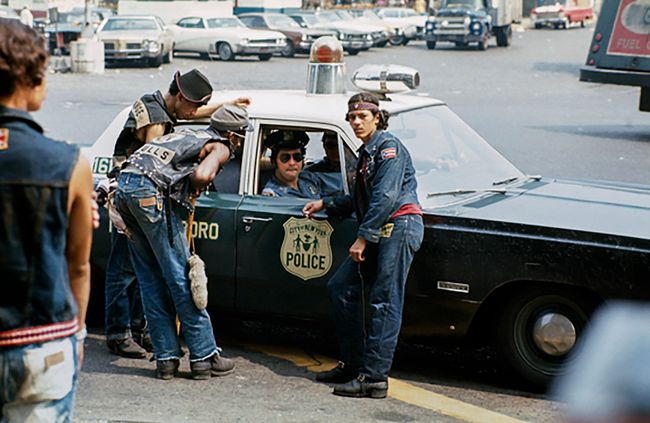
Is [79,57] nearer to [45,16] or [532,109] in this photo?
[45,16]

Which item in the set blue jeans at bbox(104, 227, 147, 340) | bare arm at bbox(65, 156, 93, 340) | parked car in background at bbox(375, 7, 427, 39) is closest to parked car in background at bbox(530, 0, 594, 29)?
parked car in background at bbox(375, 7, 427, 39)

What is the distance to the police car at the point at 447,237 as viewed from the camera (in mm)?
5703

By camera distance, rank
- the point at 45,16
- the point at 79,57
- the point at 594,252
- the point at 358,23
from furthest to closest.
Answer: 1. the point at 358,23
2. the point at 45,16
3. the point at 79,57
4. the point at 594,252

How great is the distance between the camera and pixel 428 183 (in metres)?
6.38

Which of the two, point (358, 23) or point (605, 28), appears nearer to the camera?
point (605, 28)

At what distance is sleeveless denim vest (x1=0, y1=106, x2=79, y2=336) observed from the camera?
10.7 feet

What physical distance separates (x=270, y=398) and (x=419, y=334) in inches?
33.9

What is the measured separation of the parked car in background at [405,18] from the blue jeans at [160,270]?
138 feet

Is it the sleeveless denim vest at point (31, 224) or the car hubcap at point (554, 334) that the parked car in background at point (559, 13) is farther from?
the sleeveless denim vest at point (31, 224)

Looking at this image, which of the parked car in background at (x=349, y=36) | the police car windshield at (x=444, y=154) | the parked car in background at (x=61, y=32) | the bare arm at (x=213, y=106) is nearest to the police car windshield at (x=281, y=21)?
the parked car in background at (x=349, y=36)

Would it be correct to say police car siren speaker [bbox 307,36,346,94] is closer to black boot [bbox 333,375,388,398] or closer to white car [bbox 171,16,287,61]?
black boot [bbox 333,375,388,398]

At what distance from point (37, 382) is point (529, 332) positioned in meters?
3.26

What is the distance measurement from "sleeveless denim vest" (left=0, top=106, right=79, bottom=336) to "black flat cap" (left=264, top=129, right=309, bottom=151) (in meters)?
3.45

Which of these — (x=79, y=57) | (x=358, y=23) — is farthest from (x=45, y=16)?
(x=358, y=23)
